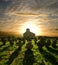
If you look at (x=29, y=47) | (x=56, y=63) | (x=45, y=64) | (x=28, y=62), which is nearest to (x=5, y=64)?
(x=28, y=62)

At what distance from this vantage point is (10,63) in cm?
5531

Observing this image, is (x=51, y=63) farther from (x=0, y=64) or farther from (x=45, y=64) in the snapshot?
Result: (x=0, y=64)

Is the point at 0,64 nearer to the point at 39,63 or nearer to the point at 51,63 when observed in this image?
the point at 39,63

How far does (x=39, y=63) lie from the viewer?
54969 millimetres

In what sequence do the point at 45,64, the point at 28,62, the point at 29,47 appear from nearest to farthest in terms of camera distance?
the point at 45,64, the point at 28,62, the point at 29,47

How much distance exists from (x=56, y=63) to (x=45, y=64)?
14.8 feet

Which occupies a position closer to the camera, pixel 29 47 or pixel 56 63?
pixel 56 63

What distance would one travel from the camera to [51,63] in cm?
5556

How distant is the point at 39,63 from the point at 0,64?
11.4m

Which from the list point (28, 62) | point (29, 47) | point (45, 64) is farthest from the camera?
point (29, 47)

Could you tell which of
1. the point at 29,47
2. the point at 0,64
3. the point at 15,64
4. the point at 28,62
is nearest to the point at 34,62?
the point at 28,62

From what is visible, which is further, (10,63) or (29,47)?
(29,47)

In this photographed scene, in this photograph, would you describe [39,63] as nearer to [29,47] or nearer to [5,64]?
[5,64]

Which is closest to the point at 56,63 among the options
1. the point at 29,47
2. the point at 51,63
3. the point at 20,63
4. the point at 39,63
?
the point at 51,63
